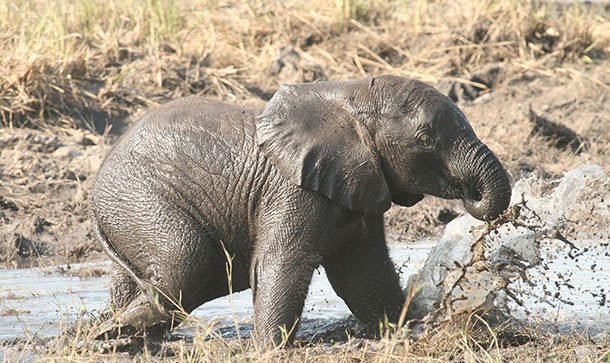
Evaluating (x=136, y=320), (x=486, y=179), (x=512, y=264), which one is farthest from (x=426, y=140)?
(x=136, y=320)

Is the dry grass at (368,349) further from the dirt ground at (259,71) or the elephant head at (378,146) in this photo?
the dirt ground at (259,71)

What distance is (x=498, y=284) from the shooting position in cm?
714

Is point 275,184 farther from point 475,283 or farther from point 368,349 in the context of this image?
point 475,283

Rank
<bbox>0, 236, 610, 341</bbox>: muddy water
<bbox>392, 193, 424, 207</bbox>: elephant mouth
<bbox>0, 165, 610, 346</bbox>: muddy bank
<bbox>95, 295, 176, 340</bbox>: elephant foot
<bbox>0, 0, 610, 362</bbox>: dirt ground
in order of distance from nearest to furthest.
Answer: <bbox>95, 295, 176, 340</bbox>: elephant foot
<bbox>392, 193, 424, 207</bbox>: elephant mouth
<bbox>0, 165, 610, 346</bbox>: muddy bank
<bbox>0, 236, 610, 341</bbox>: muddy water
<bbox>0, 0, 610, 362</bbox>: dirt ground

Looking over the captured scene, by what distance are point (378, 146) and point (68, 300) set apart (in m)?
2.69

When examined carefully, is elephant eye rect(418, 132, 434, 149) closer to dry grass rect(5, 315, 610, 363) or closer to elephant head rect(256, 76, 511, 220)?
elephant head rect(256, 76, 511, 220)

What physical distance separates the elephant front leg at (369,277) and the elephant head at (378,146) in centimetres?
42

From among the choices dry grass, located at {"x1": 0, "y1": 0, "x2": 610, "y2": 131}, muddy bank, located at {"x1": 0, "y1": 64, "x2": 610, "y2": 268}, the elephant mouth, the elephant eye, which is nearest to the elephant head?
the elephant eye

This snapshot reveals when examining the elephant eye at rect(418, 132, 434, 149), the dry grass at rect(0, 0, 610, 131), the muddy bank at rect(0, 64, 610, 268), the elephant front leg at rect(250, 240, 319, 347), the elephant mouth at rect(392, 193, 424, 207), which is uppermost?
the elephant eye at rect(418, 132, 434, 149)

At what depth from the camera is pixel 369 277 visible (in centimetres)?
733

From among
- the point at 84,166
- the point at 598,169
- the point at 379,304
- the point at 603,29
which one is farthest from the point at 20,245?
the point at 603,29

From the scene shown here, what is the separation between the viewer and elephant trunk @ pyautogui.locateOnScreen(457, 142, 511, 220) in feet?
21.9

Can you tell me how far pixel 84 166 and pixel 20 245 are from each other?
3.90 feet

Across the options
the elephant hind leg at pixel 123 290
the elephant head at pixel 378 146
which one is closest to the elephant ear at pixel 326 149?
the elephant head at pixel 378 146
